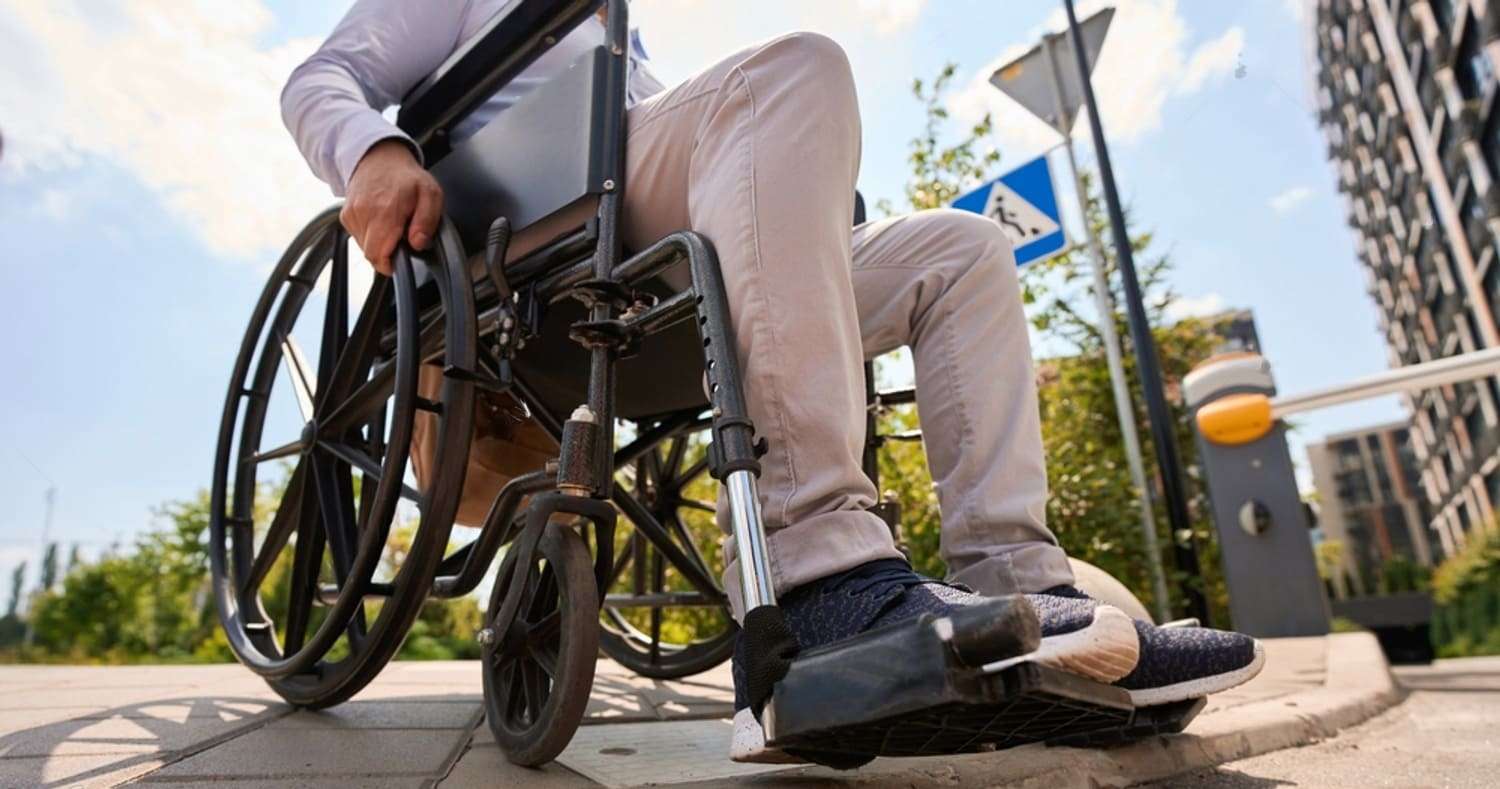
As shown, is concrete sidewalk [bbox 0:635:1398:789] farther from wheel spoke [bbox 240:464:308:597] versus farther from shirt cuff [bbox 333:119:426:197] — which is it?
shirt cuff [bbox 333:119:426:197]

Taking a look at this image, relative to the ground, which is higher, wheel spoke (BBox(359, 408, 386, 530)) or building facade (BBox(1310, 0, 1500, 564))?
building facade (BBox(1310, 0, 1500, 564))

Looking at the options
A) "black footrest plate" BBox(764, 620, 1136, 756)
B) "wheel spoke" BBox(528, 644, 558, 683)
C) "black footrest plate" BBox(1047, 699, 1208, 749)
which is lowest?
"black footrest plate" BBox(1047, 699, 1208, 749)

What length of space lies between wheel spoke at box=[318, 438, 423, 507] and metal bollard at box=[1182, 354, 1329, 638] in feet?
9.61

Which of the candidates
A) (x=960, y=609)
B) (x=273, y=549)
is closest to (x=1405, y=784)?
(x=960, y=609)

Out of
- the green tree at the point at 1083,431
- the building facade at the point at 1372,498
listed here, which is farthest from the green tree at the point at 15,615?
the building facade at the point at 1372,498

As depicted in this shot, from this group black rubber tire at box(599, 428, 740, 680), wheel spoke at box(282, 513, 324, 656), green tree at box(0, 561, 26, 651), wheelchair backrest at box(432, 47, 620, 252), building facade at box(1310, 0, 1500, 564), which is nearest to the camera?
wheelchair backrest at box(432, 47, 620, 252)

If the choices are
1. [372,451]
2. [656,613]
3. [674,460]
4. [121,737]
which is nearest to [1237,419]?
[674,460]

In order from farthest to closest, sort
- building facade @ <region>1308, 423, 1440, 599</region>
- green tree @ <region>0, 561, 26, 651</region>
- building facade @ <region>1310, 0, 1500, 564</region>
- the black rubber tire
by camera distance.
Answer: building facade @ <region>1308, 423, 1440, 599</region>, building facade @ <region>1310, 0, 1500, 564</region>, green tree @ <region>0, 561, 26, 651</region>, the black rubber tire

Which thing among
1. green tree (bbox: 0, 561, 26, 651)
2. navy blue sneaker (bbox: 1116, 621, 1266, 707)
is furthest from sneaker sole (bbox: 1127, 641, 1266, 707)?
green tree (bbox: 0, 561, 26, 651)

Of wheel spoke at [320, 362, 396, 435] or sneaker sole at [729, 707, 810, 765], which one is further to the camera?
wheel spoke at [320, 362, 396, 435]

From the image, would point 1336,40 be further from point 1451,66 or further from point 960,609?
point 960,609

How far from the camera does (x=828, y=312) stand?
892 millimetres

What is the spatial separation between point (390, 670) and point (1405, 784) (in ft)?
7.30

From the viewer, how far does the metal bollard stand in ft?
10.3
